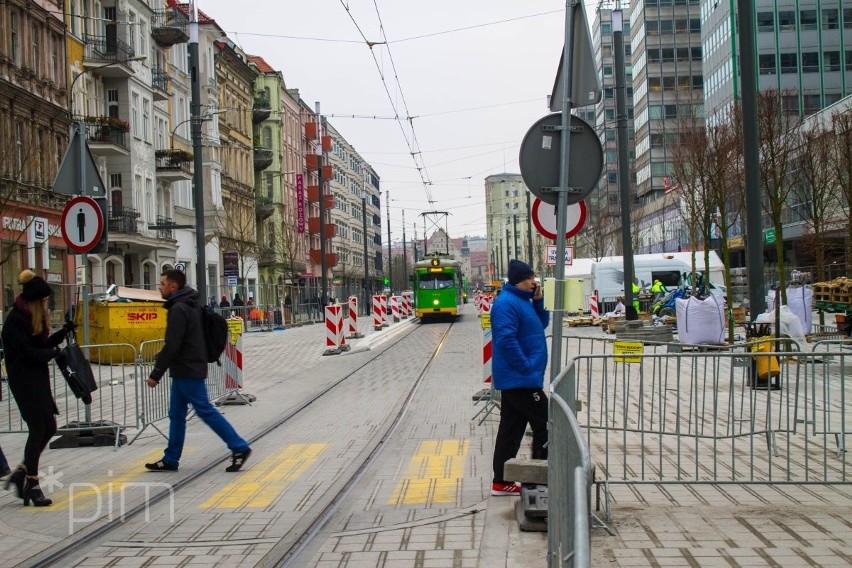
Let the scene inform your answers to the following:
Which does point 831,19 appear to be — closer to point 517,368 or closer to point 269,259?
point 269,259

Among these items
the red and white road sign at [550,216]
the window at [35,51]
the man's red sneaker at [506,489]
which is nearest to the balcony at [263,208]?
the window at [35,51]

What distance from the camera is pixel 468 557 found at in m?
5.83

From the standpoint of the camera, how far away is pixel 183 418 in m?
8.99

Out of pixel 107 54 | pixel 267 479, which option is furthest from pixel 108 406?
pixel 107 54

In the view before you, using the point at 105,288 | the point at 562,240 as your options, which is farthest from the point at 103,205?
the point at 105,288

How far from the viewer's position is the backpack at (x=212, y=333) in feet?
30.0

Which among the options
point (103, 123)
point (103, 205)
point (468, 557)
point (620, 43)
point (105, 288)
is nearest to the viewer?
point (468, 557)

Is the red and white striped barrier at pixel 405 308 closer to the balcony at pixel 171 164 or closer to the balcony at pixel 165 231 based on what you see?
the balcony at pixel 165 231

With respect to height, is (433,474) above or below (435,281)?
below

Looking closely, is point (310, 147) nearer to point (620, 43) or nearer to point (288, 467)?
point (620, 43)

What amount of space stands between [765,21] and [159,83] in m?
40.1

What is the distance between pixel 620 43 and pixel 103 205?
14.4 metres

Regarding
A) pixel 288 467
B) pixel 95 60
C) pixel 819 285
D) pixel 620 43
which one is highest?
pixel 95 60

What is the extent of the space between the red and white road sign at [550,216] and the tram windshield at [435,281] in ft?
131
